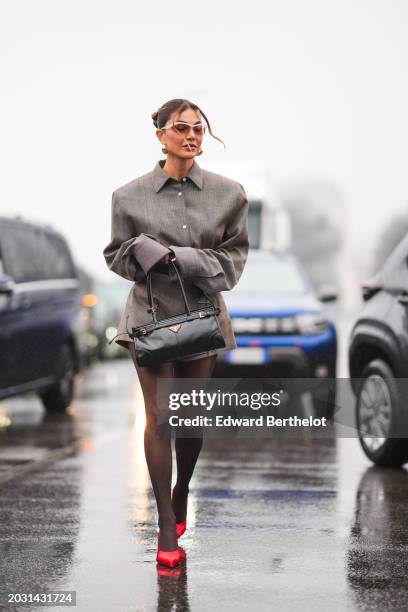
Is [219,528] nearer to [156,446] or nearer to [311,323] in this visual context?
[156,446]

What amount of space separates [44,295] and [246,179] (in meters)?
9.03

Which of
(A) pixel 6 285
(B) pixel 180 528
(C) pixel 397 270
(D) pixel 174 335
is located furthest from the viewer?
(A) pixel 6 285

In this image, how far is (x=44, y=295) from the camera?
11891mm

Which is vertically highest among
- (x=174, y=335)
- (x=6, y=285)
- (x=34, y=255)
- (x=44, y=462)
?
(x=174, y=335)

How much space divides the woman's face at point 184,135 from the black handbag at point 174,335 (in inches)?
20.3

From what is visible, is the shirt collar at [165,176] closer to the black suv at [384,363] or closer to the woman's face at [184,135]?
the woman's face at [184,135]

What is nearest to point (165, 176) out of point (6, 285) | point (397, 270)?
point (397, 270)

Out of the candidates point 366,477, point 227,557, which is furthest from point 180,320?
point 366,477

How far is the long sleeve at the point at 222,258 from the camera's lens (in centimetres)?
500

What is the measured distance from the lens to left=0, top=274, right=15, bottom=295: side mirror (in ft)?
34.4

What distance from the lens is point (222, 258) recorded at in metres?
5.17

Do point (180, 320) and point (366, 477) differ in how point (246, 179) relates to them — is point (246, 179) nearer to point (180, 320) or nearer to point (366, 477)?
point (366, 477)

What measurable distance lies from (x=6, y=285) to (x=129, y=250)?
5.70 m

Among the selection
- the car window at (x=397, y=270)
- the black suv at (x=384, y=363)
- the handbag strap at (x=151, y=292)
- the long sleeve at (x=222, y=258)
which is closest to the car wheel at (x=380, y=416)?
the black suv at (x=384, y=363)
